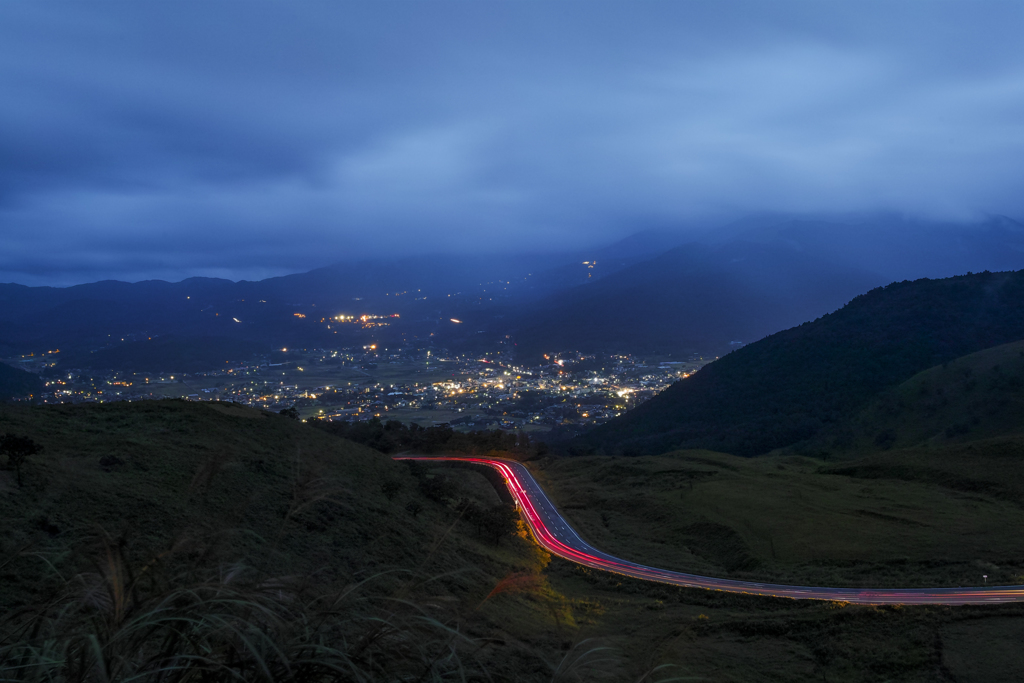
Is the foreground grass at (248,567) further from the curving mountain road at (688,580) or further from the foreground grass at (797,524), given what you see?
the foreground grass at (797,524)

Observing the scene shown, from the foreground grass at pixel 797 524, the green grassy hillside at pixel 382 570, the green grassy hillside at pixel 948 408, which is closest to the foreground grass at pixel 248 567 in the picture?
the green grassy hillside at pixel 382 570

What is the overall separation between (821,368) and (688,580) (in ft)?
242

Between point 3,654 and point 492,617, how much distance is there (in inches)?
567

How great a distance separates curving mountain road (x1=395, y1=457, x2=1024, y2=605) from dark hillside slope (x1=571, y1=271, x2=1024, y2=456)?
30.9 metres

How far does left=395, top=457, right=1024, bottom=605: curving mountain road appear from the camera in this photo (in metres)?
20.5

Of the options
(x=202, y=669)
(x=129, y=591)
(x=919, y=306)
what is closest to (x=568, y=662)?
(x=202, y=669)

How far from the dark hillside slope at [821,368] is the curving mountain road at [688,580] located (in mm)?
30891

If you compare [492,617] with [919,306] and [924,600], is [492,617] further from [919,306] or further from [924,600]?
[919,306]

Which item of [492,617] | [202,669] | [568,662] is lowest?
[492,617]

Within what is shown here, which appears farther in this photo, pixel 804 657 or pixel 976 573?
pixel 976 573

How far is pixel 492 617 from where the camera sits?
16.4 meters

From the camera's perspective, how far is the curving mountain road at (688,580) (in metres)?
20.5

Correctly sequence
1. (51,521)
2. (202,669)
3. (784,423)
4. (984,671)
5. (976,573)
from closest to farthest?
1. (202,669)
2. (984,671)
3. (51,521)
4. (976,573)
5. (784,423)

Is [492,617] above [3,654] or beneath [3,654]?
beneath
